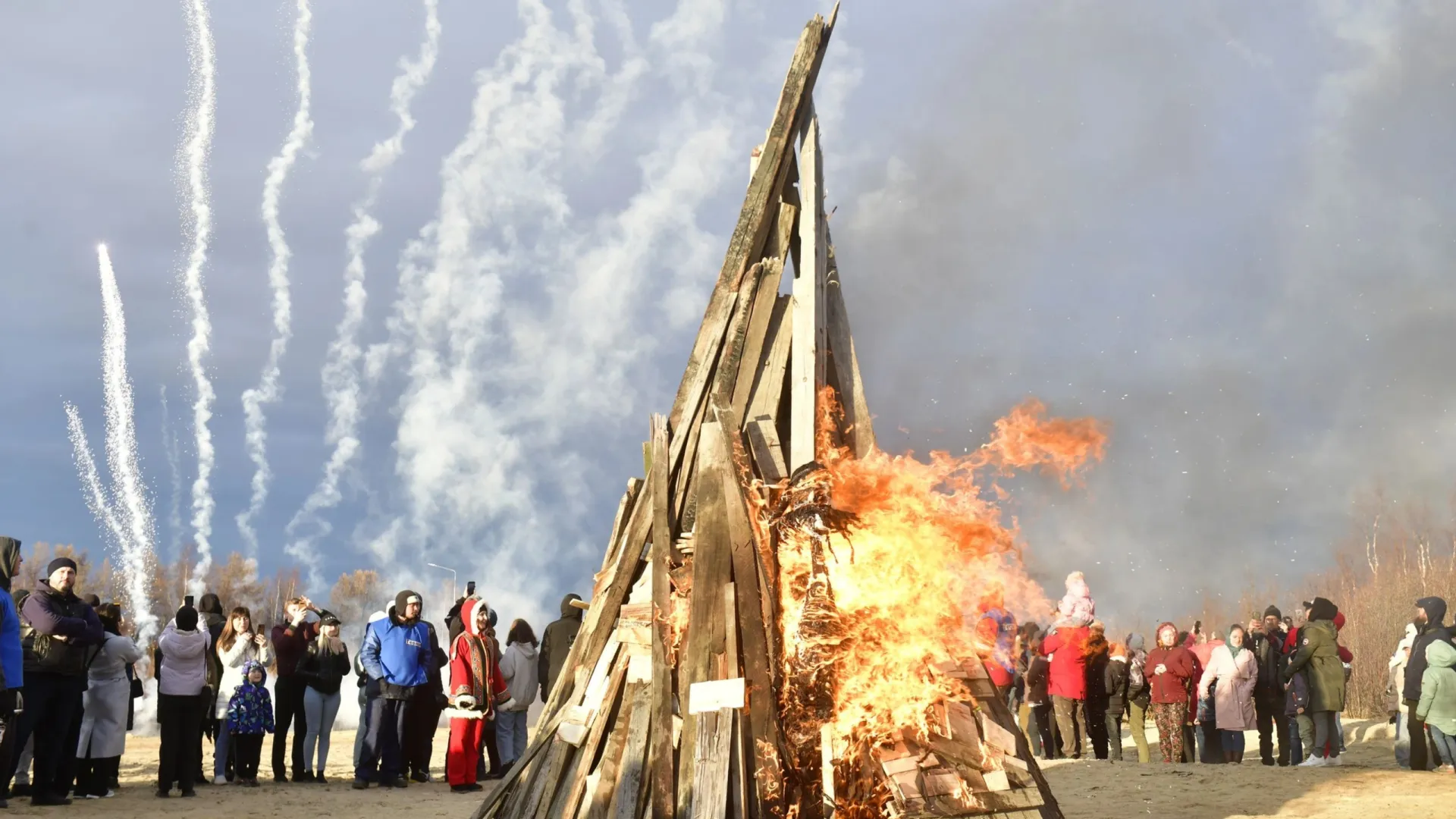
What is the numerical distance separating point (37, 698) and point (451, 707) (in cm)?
411

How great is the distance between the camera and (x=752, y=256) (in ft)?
28.6

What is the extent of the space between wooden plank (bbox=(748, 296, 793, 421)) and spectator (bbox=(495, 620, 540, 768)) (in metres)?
7.14

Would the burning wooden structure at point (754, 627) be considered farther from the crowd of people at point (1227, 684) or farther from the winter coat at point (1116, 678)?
the winter coat at point (1116, 678)

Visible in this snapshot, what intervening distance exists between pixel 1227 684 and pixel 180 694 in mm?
11430

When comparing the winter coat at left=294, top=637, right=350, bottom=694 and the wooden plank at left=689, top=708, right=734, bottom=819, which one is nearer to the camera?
the wooden plank at left=689, top=708, right=734, bottom=819

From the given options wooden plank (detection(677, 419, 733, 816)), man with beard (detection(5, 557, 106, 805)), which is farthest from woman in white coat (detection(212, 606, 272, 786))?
wooden plank (detection(677, 419, 733, 816))

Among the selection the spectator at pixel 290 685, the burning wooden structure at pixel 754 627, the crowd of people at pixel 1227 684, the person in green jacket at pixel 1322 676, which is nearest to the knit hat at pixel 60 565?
the spectator at pixel 290 685

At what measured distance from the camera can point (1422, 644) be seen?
43.5 feet

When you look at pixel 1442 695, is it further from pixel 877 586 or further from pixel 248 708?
pixel 248 708

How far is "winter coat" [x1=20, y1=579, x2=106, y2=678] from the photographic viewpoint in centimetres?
1030

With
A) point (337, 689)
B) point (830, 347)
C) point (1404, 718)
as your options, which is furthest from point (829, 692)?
point (1404, 718)

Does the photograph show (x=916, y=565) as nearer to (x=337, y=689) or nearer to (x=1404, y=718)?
(x=337, y=689)

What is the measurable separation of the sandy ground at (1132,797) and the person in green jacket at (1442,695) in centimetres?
41

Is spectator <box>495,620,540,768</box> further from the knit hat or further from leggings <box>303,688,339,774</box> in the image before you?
the knit hat
